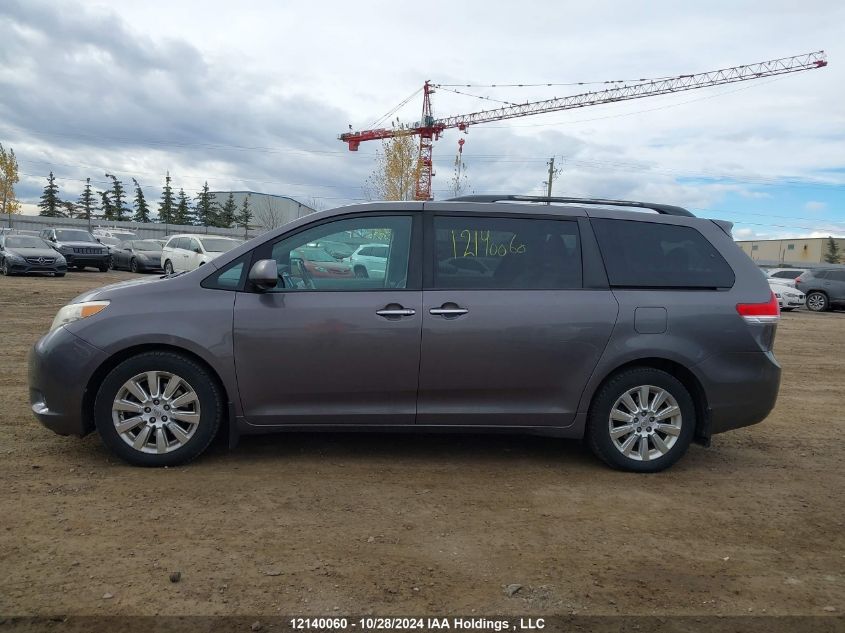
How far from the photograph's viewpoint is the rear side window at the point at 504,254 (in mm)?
4508

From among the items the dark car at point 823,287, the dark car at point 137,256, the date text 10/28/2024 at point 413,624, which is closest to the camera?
the date text 10/28/2024 at point 413,624

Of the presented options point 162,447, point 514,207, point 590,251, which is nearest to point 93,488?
point 162,447

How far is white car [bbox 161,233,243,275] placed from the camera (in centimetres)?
2206

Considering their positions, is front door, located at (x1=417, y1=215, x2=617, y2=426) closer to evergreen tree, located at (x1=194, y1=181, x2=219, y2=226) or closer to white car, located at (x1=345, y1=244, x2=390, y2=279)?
white car, located at (x1=345, y1=244, x2=390, y2=279)

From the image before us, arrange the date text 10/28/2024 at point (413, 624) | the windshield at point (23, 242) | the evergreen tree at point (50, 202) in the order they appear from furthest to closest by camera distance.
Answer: the evergreen tree at point (50, 202), the windshield at point (23, 242), the date text 10/28/2024 at point (413, 624)

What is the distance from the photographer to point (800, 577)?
3.19 m

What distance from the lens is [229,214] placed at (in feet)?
244

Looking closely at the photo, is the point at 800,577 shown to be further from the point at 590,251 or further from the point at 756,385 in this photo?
the point at 590,251

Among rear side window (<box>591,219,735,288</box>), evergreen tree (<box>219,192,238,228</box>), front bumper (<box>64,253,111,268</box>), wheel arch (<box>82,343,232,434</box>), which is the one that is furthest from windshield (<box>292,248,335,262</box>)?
evergreen tree (<box>219,192,238,228</box>)

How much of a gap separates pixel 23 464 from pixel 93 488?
0.72m

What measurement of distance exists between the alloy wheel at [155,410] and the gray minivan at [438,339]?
11 mm

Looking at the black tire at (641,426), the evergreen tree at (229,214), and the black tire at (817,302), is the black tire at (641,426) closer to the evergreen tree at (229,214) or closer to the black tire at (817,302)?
the black tire at (817,302)

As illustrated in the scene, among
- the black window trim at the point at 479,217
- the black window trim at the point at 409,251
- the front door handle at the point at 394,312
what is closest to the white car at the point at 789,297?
the black window trim at the point at 479,217

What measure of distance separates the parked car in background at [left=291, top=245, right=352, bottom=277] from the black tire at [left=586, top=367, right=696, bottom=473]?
1937mm
